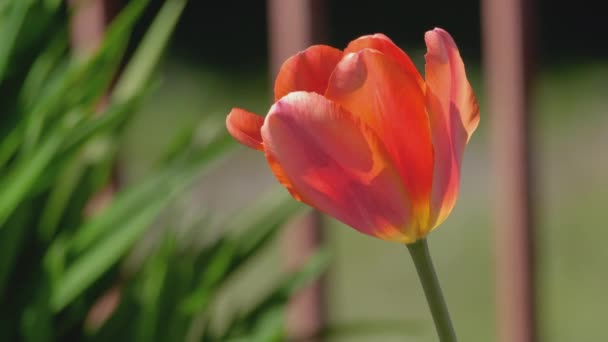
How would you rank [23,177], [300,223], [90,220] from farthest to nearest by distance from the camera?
[300,223] → [90,220] → [23,177]

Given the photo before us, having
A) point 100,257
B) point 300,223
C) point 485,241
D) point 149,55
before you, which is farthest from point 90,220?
point 485,241

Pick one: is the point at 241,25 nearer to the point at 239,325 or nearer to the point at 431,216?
the point at 239,325

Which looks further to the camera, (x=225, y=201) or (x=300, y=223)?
(x=225, y=201)

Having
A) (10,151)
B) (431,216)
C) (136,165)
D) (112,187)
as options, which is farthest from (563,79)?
(431,216)

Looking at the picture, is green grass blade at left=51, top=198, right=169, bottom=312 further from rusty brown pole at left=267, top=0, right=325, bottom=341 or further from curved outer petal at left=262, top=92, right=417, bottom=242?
curved outer petal at left=262, top=92, right=417, bottom=242

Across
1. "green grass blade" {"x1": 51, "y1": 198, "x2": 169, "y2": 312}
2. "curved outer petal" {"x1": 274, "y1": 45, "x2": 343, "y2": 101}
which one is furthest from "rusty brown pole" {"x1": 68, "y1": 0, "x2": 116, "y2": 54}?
"curved outer petal" {"x1": 274, "y1": 45, "x2": 343, "y2": 101}

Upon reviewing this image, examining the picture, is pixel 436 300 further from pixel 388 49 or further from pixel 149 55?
pixel 149 55
